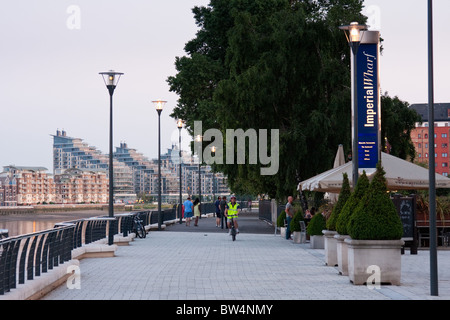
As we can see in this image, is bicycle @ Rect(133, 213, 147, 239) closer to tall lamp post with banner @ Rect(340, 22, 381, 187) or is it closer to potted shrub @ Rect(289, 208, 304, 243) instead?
potted shrub @ Rect(289, 208, 304, 243)

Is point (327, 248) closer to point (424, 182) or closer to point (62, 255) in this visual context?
point (424, 182)

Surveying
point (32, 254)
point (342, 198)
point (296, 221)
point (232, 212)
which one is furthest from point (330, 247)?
point (232, 212)

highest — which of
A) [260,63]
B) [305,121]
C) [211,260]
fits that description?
[260,63]

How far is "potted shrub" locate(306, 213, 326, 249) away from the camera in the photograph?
1104 inches

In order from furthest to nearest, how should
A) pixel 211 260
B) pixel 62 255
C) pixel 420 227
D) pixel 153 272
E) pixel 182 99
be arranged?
pixel 182 99 < pixel 420 227 < pixel 211 260 < pixel 153 272 < pixel 62 255

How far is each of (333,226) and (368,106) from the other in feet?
26.1

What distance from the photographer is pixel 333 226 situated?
19797mm

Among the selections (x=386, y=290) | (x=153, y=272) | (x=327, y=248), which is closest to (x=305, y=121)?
(x=327, y=248)

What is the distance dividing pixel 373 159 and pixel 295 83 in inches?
411

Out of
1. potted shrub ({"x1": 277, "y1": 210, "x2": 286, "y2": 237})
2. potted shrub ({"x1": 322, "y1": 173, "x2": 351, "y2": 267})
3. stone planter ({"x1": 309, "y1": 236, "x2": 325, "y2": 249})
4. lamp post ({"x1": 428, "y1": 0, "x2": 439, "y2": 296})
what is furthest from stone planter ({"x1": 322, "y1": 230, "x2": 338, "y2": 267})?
potted shrub ({"x1": 277, "y1": 210, "x2": 286, "y2": 237})

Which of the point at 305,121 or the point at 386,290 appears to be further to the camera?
the point at 305,121

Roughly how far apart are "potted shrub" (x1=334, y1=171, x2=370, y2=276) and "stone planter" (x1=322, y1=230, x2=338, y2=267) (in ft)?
7.22

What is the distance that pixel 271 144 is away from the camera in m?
34.8

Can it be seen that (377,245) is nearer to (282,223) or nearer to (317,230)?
(317,230)
